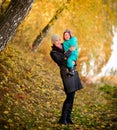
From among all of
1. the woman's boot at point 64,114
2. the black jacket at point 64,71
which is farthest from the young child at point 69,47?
the woman's boot at point 64,114

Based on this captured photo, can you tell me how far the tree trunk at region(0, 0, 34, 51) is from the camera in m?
6.30

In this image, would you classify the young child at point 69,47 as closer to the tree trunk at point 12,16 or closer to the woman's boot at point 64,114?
the woman's boot at point 64,114

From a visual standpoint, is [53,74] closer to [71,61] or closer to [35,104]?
[35,104]

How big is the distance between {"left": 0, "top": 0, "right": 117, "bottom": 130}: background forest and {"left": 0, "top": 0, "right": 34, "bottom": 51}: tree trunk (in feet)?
4.76

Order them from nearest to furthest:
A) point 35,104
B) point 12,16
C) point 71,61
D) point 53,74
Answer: point 12,16 → point 71,61 → point 35,104 → point 53,74

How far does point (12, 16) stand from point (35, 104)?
2.60 metres

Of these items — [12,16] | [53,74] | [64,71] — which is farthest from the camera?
[53,74]

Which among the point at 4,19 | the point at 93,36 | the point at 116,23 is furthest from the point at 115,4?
the point at 4,19

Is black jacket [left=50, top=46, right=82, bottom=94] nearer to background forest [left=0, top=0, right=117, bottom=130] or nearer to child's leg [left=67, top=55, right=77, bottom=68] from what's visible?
child's leg [left=67, top=55, right=77, bottom=68]

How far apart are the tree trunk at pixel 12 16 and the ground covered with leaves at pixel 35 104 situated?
1444 millimetres

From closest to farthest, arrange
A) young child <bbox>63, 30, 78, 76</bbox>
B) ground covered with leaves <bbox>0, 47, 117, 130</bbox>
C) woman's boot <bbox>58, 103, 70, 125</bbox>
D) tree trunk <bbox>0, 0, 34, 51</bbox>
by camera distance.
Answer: tree trunk <bbox>0, 0, 34, 51</bbox> < ground covered with leaves <bbox>0, 47, 117, 130</bbox> < young child <bbox>63, 30, 78, 76</bbox> < woman's boot <bbox>58, 103, 70, 125</bbox>

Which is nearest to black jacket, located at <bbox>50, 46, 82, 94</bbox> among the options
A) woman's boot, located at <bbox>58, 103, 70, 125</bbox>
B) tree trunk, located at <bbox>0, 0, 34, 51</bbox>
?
woman's boot, located at <bbox>58, 103, 70, 125</bbox>

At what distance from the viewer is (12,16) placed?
639 centimetres

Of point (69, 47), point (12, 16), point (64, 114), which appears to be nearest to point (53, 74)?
point (64, 114)
